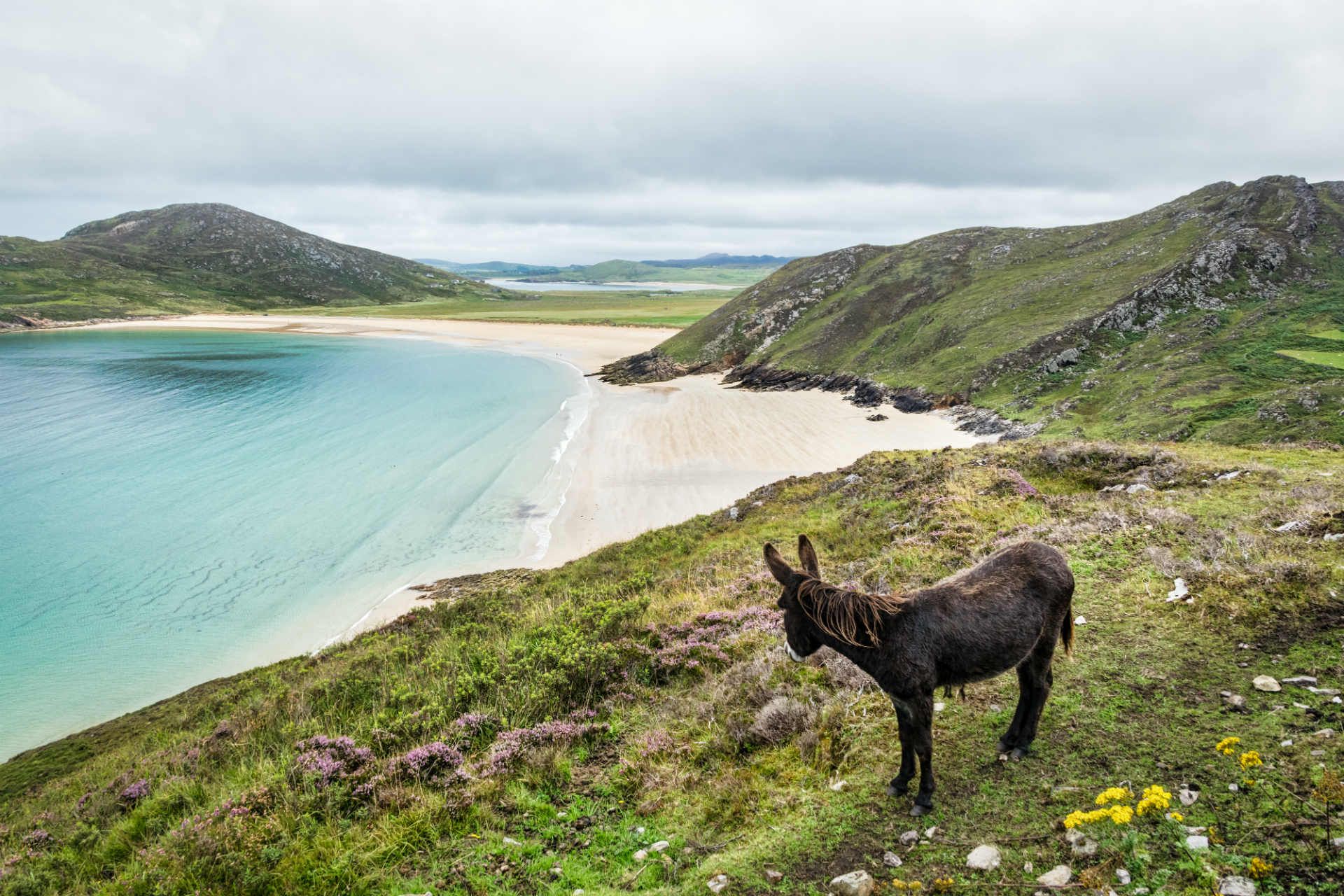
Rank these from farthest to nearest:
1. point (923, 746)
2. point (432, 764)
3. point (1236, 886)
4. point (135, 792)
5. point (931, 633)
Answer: point (135, 792) → point (432, 764) → point (931, 633) → point (923, 746) → point (1236, 886)

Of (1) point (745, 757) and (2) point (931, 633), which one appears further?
(1) point (745, 757)

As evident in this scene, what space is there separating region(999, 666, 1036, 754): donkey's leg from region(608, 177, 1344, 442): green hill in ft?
92.8

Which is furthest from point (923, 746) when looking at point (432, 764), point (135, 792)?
point (135, 792)

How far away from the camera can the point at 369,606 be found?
74.1 feet

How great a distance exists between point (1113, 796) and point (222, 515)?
39.3 metres

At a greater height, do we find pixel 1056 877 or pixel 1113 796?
pixel 1113 796

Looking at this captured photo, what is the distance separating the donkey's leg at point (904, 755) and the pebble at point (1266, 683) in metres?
3.82

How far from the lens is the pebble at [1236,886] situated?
3961mm

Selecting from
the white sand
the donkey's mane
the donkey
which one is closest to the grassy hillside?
the donkey

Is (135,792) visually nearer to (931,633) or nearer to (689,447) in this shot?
(931,633)

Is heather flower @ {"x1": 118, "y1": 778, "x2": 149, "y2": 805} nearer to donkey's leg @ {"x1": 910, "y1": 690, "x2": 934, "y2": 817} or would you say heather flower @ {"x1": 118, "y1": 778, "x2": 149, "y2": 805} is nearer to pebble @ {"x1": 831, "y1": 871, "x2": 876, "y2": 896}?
pebble @ {"x1": 831, "y1": 871, "x2": 876, "y2": 896}

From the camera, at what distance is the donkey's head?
623cm

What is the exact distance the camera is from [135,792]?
9.39 metres

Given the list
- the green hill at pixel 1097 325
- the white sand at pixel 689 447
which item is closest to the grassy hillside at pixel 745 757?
Result: the white sand at pixel 689 447
